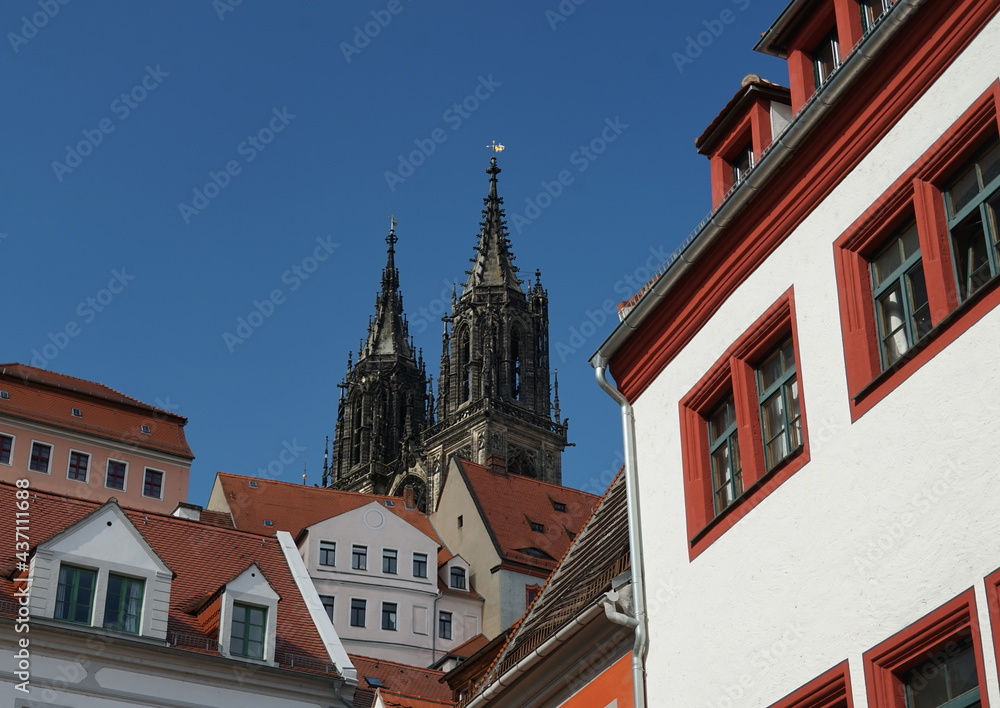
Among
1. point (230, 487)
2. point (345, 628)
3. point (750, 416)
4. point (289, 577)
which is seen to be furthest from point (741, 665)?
point (230, 487)

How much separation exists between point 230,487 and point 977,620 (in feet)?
188

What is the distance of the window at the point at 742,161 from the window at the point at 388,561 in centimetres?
4282

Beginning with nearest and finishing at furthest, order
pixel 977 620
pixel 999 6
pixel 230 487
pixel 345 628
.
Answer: pixel 977 620, pixel 999 6, pixel 345 628, pixel 230 487

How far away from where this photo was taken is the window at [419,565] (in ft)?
187

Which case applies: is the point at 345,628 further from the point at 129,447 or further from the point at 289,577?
the point at 289,577

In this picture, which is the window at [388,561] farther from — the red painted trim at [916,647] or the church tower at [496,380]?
the red painted trim at [916,647]

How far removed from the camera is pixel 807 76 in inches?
546

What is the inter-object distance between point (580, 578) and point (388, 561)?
40.0 meters

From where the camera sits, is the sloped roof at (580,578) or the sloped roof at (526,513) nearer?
the sloped roof at (580,578)

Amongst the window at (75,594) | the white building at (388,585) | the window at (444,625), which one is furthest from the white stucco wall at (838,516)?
the window at (444,625)

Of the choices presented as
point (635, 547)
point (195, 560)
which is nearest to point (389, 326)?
point (195, 560)

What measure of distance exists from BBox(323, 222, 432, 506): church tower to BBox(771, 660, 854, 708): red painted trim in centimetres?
9375

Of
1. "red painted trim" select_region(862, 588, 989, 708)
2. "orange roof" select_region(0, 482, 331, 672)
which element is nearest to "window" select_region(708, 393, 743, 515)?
"red painted trim" select_region(862, 588, 989, 708)

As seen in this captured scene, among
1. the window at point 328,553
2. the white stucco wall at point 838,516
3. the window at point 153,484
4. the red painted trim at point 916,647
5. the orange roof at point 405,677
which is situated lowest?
the red painted trim at point 916,647
